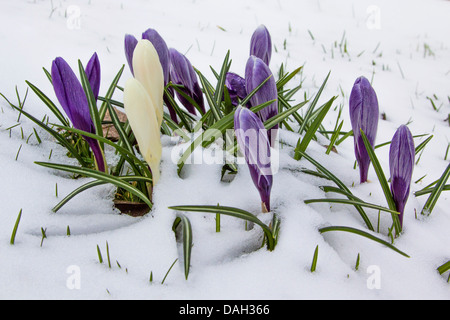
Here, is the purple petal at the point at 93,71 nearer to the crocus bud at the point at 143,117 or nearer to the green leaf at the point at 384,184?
the crocus bud at the point at 143,117

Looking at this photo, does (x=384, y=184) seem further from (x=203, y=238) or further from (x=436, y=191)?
(x=203, y=238)

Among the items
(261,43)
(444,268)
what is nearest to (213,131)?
(261,43)

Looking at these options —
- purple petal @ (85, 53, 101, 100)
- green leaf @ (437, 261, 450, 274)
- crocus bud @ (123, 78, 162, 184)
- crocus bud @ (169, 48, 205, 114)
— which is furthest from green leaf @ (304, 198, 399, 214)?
purple petal @ (85, 53, 101, 100)

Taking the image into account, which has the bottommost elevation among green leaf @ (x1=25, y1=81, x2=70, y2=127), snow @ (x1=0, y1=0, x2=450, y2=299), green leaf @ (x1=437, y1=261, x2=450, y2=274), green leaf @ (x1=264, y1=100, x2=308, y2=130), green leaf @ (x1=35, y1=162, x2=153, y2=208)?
green leaf @ (x1=437, y1=261, x2=450, y2=274)

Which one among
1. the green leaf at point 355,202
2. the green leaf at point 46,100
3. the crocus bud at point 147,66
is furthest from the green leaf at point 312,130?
the green leaf at point 46,100

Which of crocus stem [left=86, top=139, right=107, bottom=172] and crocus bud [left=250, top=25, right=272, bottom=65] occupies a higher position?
crocus bud [left=250, top=25, right=272, bottom=65]

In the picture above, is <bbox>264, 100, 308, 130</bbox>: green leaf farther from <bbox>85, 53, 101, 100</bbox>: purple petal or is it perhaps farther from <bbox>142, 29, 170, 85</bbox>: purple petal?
<bbox>85, 53, 101, 100</bbox>: purple petal
